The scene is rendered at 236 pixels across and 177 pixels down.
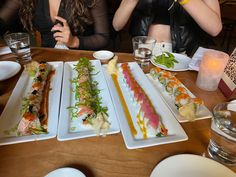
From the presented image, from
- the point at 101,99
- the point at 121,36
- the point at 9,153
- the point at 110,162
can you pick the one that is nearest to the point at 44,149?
the point at 9,153

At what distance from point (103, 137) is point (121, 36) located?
3.80 m

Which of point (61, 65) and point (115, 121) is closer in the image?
point (115, 121)

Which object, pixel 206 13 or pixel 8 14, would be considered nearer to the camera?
pixel 206 13

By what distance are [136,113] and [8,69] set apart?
732 millimetres

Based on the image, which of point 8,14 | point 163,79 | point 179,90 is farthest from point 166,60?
point 8,14

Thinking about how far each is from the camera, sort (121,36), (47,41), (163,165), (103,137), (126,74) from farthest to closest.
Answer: (121,36), (47,41), (126,74), (103,137), (163,165)

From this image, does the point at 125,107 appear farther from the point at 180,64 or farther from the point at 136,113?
the point at 180,64

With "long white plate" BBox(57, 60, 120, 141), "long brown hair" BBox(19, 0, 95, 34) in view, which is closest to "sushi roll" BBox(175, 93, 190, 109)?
"long white plate" BBox(57, 60, 120, 141)

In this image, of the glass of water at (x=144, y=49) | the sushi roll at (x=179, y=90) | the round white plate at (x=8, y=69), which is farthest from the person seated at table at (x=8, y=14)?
the sushi roll at (x=179, y=90)

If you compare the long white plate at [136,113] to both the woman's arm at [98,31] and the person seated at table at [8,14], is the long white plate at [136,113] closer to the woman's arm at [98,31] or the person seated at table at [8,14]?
the woman's arm at [98,31]

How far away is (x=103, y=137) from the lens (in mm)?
710

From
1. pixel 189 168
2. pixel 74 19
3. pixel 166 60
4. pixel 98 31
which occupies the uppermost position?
pixel 74 19

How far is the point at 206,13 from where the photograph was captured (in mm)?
1289

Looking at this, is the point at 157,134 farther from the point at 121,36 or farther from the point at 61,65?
the point at 121,36
